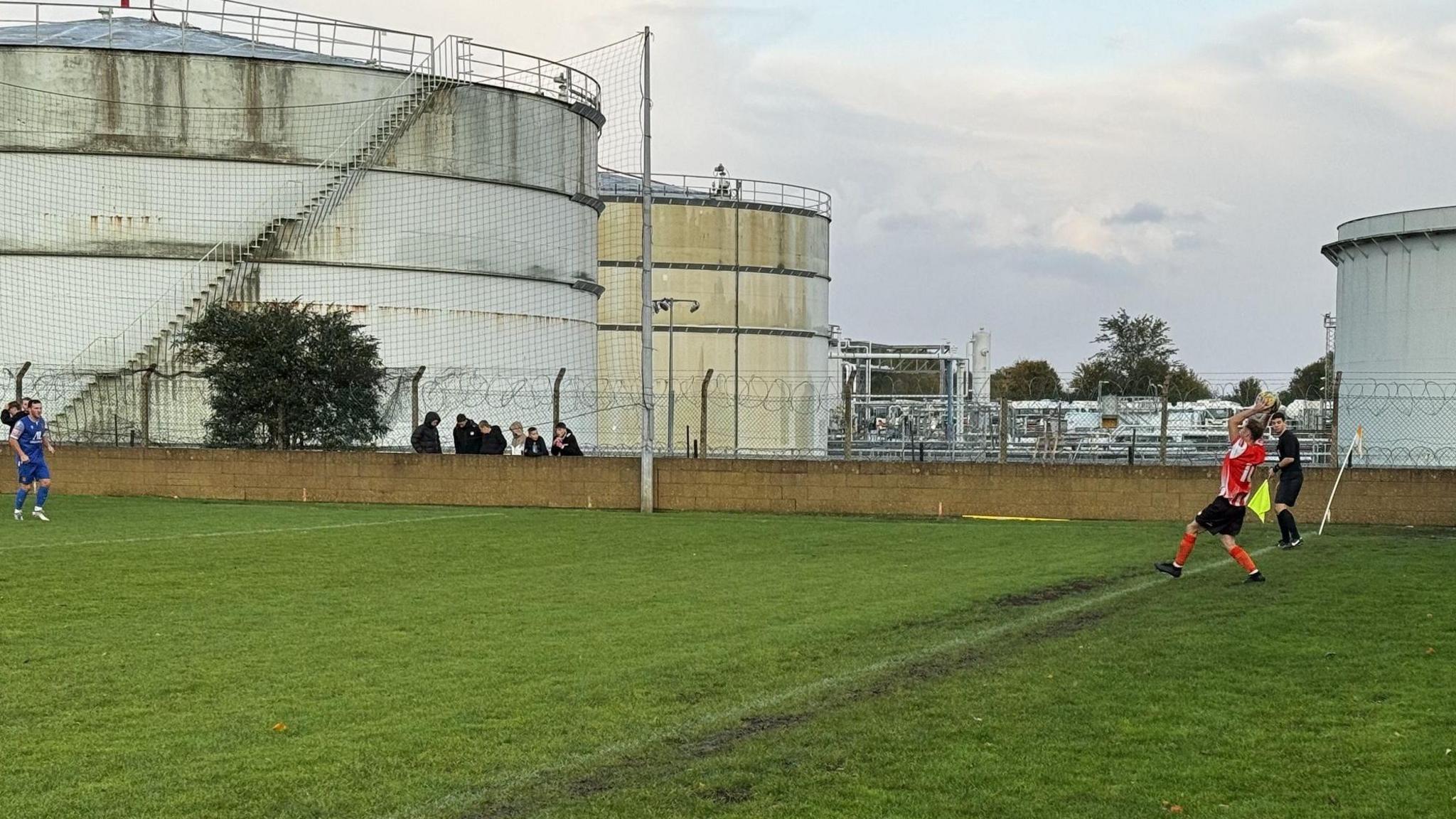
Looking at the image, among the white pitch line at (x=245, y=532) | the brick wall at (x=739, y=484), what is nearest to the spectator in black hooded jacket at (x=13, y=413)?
the brick wall at (x=739, y=484)

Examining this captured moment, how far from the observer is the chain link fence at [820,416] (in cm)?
2575

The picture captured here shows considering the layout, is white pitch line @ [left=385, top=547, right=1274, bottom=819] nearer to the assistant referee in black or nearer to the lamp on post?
the assistant referee in black

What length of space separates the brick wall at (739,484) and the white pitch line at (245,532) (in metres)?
2.01

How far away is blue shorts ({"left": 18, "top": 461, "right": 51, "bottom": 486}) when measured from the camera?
21953 millimetres

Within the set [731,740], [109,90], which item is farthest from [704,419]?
[109,90]

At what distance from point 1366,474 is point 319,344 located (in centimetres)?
1945

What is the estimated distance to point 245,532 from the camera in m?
20.4

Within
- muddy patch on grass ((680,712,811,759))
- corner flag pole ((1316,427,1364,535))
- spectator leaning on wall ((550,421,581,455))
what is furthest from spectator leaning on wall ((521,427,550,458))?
Answer: muddy patch on grass ((680,712,811,759))

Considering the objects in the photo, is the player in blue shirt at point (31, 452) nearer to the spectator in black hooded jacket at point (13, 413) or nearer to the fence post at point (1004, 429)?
the spectator in black hooded jacket at point (13, 413)

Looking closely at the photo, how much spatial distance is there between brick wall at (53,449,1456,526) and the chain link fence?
2.15ft

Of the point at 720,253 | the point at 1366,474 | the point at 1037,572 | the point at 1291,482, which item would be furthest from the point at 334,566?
the point at 720,253

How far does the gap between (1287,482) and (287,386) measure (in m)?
19.3

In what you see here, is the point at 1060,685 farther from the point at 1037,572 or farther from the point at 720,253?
the point at 720,253

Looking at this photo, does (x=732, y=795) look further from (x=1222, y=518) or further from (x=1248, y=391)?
(x=1248, y=391)
